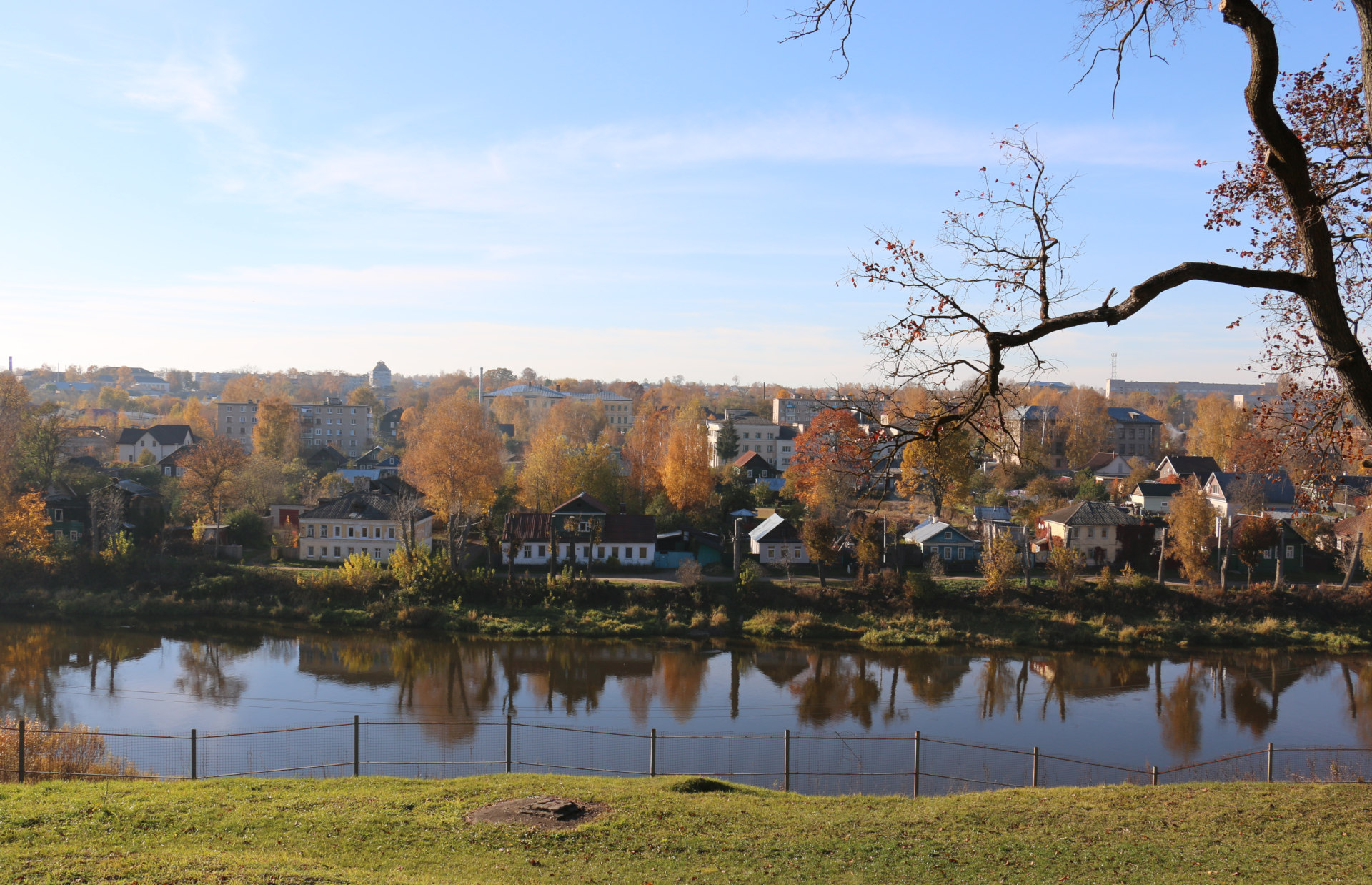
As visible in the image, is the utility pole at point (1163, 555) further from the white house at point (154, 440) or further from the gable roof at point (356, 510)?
the white house at point (154, 440)

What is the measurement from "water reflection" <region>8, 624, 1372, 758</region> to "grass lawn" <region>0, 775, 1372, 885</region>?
820cm

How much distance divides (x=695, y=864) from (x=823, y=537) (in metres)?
21.8

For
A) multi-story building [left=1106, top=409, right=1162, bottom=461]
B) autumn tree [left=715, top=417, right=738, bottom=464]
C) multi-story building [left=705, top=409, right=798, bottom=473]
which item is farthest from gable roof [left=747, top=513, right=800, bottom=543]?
multi-story building [left=1106, top=409, right=1162, bottom=461]

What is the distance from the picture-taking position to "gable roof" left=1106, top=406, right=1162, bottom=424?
5875 cm

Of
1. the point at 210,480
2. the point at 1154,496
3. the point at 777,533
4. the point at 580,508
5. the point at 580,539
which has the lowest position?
the point at 580,539

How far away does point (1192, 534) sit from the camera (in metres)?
29.7

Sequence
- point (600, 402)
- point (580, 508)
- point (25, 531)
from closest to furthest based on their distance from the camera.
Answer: point (25, 531)
point (580, 508)
point (600, 402)

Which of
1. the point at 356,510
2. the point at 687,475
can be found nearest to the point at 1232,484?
the point at 687,475

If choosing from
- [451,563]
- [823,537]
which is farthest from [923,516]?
[451,563]

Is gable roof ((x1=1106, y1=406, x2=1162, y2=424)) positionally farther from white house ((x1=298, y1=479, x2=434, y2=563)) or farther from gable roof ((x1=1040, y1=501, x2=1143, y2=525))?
white house ((x1=298, y1=479, x2=434, y2=563))

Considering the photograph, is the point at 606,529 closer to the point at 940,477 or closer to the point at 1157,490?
the point at 940,477


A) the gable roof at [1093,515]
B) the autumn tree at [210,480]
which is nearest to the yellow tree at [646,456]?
the gable roof at [1093,515]

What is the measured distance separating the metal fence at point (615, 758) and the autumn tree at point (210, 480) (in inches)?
850

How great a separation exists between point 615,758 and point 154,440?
52292 mm
